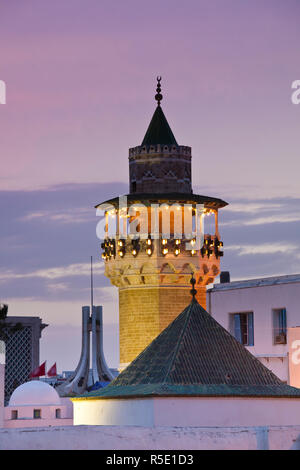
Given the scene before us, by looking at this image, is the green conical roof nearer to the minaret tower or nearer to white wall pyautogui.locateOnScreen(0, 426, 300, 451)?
the minaret tower

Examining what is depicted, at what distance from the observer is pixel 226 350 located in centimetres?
4241

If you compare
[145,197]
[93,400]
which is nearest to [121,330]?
[145,197]

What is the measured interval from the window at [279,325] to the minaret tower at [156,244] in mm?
7162

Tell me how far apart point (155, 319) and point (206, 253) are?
15.6ft

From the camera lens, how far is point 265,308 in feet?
208

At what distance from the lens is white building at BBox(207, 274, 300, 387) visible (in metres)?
61.8

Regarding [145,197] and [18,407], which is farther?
[18,407]

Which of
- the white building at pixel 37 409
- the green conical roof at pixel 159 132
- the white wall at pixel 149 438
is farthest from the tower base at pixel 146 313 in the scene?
the white wall at pixel 149 438

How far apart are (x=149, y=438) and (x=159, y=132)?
40871 millimetres

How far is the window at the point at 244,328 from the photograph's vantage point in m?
64.3

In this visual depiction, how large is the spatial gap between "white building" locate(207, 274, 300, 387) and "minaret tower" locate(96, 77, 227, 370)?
184 inches

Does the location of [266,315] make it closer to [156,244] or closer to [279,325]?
[279,325]

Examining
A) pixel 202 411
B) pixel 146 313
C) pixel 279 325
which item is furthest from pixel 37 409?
pixel 202 411
